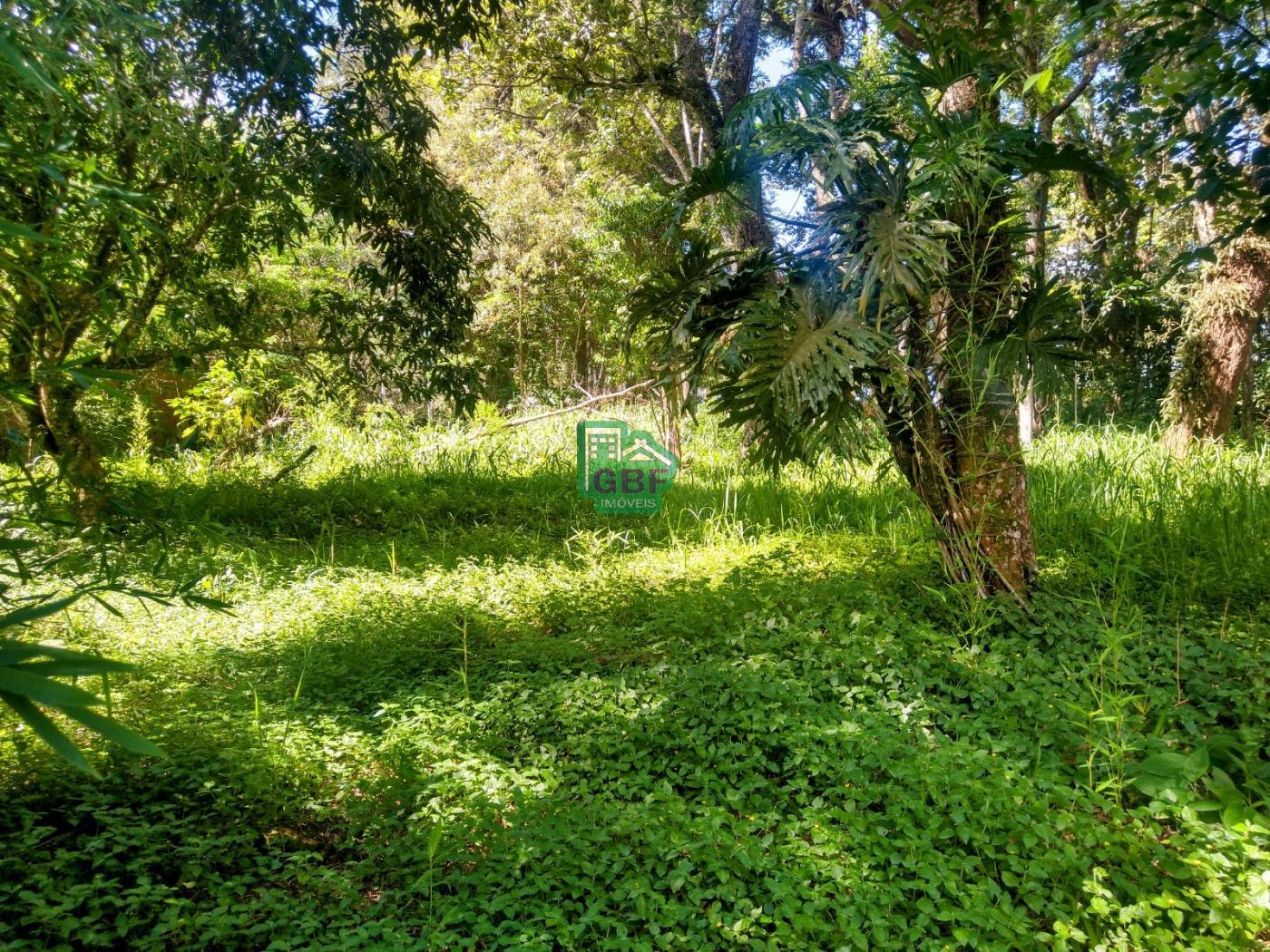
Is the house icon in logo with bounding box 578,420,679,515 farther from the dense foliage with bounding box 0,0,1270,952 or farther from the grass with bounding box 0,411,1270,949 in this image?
the grass with bounding box 0,411,1270,949

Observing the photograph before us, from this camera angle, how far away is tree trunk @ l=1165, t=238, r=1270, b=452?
610 cm

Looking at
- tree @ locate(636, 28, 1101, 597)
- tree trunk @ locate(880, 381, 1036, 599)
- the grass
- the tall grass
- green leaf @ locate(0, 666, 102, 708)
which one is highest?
tree @ locate(636, 28, 1101, 597)

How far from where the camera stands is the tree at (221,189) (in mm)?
2529

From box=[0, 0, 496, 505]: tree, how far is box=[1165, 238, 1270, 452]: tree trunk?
5.71 metres

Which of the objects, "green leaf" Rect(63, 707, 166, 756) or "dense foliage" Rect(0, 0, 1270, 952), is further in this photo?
"dense foliage" Rect(0, 0, 1270, 952)

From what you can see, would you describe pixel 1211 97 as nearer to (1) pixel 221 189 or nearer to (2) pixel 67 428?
(1) pixel 221 189

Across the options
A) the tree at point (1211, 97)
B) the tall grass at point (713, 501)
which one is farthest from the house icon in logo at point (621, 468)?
the tree at point (1211, 97)

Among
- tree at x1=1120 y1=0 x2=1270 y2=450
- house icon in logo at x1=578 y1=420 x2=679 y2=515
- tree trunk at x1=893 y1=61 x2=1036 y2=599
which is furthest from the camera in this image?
house icon in logo at x1=578 y1=420 x2=679 y2=515

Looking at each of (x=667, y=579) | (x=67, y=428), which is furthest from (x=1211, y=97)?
(x=67, y=428)

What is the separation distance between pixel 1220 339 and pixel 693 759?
20.0 feet

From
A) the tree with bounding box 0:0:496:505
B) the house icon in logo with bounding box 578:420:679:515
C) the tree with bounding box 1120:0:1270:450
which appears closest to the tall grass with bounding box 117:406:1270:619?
the house icon in logo with bounding box 578:420:679:515

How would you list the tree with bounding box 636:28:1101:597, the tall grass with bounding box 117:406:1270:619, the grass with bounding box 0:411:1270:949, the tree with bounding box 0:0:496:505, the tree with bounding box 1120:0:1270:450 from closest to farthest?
1. the grass with bounding box 0:411:1270:949
2. the tree with bounding box 1120:0:1270:450
3. the tree with bounding box 0:0:496:505
4. the tree with bounding box 636:28:1101:597
5. the tall grass with bounding box 117:406:1270:619

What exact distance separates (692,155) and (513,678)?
6.65 metres

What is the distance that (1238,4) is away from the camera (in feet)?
7.38
